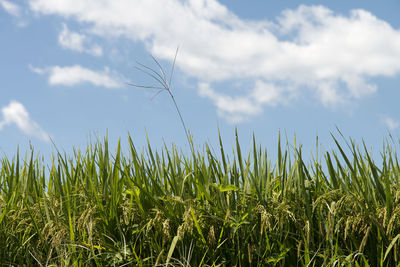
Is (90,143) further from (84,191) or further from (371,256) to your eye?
(371,256)

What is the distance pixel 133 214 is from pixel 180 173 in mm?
595

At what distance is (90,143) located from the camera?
171 inches

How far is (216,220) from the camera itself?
11.1 ft

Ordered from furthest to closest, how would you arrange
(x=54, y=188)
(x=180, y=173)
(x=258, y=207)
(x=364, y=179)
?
(x=54, y=188), (x=180, y=173), (x=364, y=179), (x=258, y=207)

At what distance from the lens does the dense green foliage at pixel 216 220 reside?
3.30 metres

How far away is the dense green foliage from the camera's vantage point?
3.30 m

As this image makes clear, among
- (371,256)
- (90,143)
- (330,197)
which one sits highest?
(90,143)

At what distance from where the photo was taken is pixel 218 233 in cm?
345

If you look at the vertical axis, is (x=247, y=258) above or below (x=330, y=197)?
below

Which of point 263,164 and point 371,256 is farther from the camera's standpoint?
point 263,164

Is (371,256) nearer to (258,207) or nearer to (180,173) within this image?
(258,207)

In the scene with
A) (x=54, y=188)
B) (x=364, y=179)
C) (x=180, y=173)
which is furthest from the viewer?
(x=54, y=188)

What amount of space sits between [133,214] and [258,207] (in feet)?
3.04

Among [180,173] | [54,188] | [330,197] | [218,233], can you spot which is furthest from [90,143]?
[330,197]
